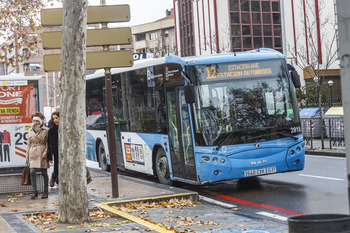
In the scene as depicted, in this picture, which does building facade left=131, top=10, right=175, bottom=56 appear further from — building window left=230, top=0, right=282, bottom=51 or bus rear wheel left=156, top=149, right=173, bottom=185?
bus rear wheel left=156, top=149, right=173, bottom=185

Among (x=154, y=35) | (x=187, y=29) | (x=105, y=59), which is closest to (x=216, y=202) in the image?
(x=105, y=59)

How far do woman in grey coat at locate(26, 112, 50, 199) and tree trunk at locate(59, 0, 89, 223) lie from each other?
3.03 meters

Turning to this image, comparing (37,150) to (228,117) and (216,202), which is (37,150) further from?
(228,117)

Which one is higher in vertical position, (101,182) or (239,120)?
(239,120)

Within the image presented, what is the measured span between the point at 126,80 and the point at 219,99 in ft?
15.1

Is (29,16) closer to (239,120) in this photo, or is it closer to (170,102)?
(170,102)

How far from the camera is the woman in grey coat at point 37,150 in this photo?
12852mm

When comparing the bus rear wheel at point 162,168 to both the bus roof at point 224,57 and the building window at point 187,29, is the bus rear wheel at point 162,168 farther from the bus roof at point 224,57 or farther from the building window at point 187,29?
the building window at point 187,29

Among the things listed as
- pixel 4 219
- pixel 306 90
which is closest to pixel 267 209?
pixel 4 219

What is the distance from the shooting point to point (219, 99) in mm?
13273

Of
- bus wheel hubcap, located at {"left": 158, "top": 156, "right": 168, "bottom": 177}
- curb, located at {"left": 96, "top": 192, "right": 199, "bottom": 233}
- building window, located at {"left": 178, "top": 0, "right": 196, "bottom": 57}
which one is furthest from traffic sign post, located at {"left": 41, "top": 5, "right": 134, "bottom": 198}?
building window, located at {"left": 178, "top": 0, "right": 196, "bottom": 57}

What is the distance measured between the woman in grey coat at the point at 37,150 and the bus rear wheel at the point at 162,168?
3.13m

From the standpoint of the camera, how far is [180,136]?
1396 cm

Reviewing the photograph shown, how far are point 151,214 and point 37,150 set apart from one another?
362cm
